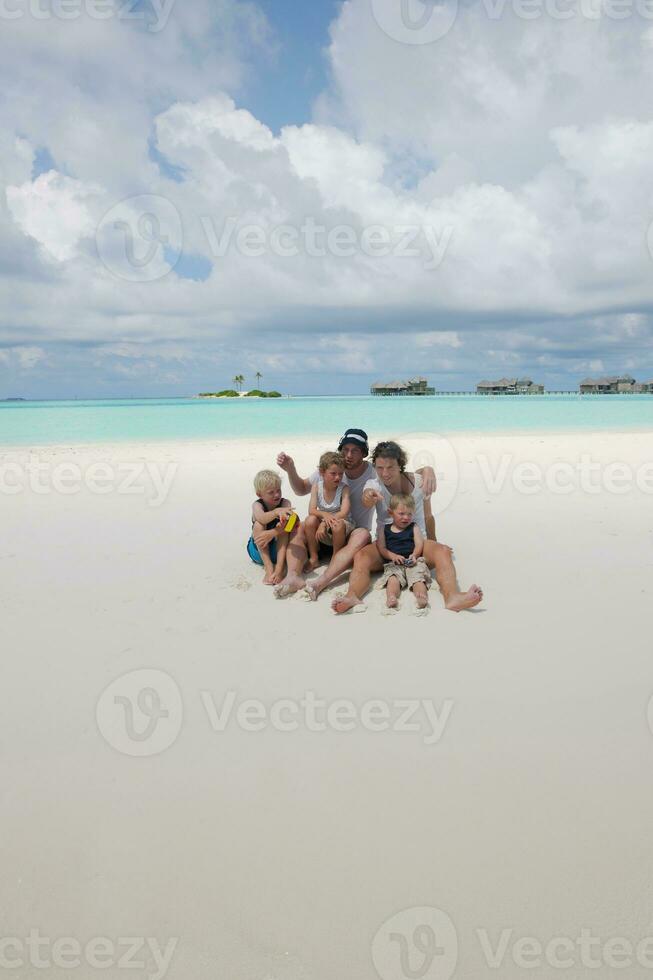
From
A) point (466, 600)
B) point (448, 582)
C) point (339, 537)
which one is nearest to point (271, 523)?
point (339, 537)

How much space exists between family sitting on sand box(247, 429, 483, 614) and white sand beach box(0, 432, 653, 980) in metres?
0.26

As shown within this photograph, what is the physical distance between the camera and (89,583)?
5238 mm

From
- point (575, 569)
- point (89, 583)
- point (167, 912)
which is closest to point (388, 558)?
point (575, 569)

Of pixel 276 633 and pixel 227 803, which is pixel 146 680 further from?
pixel 227 803

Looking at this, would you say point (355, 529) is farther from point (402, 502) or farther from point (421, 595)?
point (421, 595)

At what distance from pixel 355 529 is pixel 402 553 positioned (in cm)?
48

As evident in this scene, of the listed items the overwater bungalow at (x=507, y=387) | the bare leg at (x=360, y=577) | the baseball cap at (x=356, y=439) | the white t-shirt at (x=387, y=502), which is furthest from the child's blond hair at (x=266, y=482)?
the overwater bungalow at (x=507, y=387)

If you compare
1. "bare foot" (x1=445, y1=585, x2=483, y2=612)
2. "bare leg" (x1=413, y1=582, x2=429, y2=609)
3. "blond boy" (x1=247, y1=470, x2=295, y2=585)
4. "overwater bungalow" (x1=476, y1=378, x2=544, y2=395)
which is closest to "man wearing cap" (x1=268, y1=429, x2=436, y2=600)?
"blond boy" (x1=247, y1=470, x2=295, y2=585)

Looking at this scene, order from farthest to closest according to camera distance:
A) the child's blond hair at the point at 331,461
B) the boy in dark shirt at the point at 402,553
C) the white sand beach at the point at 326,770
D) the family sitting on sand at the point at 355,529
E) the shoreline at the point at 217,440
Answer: the shoreline at the point at 217,440 → the child's blond hair at the point at 331,461 → the family sitting on sand at the point at 355,529 → the boy in dark shirt at the point at 402,553 → the white sand beach at the point at 326,770

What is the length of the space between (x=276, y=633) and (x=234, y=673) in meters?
0.62

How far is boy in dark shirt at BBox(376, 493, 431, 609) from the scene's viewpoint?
4734 millimetres

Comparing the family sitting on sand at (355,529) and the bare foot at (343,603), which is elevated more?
the family sitting on sand at (355,529)

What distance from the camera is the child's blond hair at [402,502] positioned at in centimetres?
496

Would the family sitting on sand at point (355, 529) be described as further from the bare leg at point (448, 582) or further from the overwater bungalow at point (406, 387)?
the overwater bungalow at point (406, 387)
